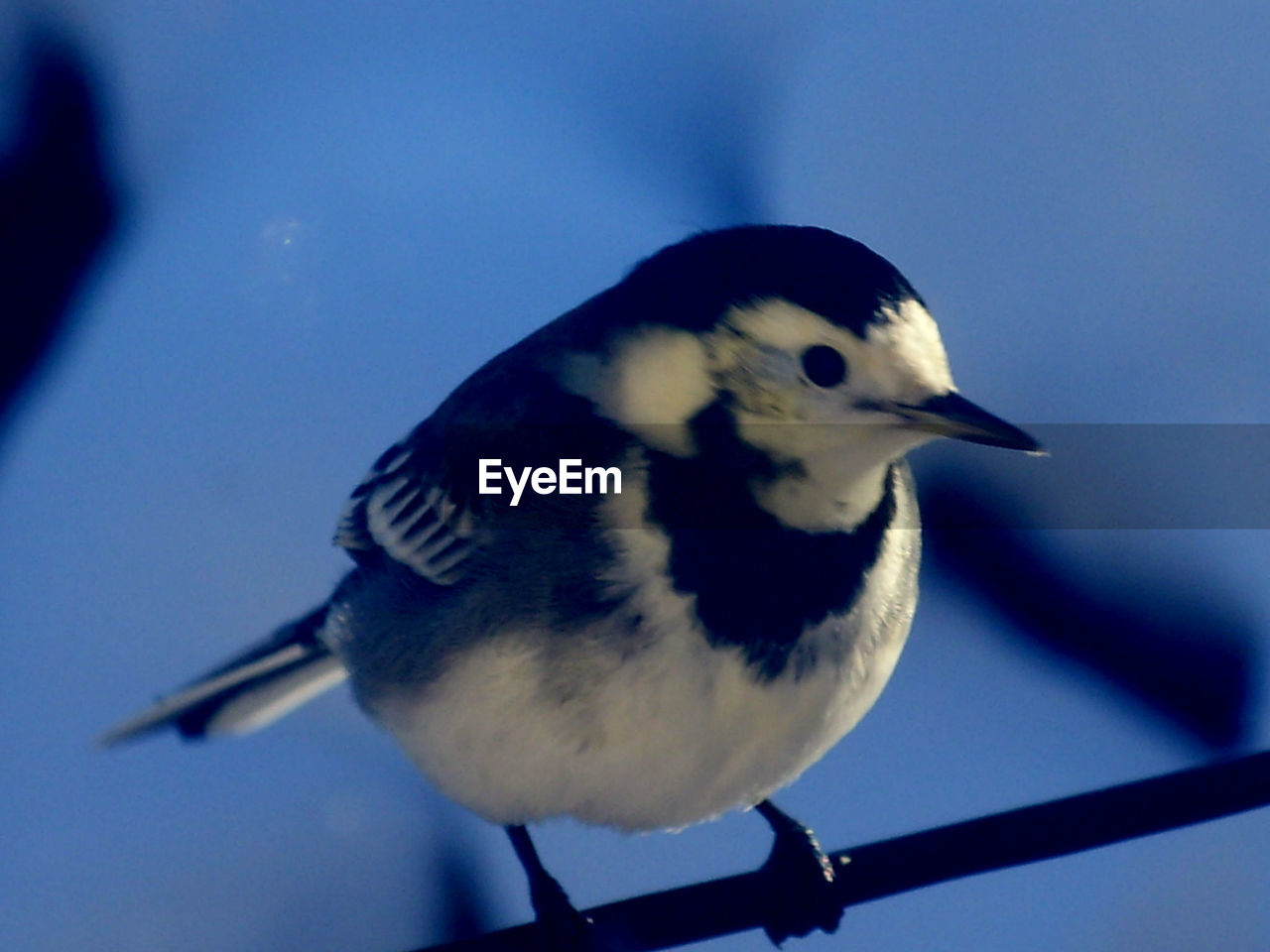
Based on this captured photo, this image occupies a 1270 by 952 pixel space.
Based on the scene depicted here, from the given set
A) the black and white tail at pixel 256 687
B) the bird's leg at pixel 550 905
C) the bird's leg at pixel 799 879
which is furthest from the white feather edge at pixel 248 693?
the bird's leg at pixel 799 879

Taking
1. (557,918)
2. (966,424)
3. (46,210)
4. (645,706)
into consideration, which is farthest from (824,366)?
(46,210)

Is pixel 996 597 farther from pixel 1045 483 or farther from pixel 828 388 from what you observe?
pixel 828 388

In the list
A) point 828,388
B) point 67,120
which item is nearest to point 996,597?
point 828,388

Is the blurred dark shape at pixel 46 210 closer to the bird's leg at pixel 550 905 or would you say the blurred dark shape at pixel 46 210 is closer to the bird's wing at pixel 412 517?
the bird's wing at pixel 412 517

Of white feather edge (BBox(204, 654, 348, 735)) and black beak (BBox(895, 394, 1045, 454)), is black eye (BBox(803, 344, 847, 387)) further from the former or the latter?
white feather edge (BBox(204, 654, 348, 735))

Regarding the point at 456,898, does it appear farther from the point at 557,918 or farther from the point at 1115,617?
the point at 1115,617

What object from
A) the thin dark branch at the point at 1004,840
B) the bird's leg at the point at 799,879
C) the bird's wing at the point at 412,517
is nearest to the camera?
the thin dark branch at the point at 1004,840
